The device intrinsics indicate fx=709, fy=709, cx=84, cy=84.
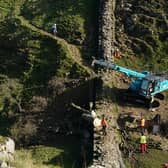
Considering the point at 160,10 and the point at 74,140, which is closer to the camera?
the point at 74,140

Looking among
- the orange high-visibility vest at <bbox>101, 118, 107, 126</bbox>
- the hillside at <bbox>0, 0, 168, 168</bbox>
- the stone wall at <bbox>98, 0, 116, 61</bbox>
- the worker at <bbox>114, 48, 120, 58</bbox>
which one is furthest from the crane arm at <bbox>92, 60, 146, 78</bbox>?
the orange high-visibility vest at <bbox>101, 118, 107, 126</bbox>

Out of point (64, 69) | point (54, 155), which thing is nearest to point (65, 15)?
point (64, 69)

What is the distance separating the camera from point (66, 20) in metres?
64.6

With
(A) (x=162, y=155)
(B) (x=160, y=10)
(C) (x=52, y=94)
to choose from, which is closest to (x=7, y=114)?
(C) (x=52, y=94)

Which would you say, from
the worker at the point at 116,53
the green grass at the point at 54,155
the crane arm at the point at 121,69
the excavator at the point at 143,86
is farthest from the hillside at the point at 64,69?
the crane arm at the point at 121,69

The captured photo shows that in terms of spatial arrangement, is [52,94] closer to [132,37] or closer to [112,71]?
[112,71]

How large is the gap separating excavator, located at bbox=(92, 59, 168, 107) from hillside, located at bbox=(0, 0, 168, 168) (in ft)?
2.38

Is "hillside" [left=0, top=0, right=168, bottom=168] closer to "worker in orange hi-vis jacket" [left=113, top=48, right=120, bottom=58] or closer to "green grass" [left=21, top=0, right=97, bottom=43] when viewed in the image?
"green grass" [left=21, top=0, right=97, bottom=43]

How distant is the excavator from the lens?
54.6 meters

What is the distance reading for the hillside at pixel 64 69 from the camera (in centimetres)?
5131

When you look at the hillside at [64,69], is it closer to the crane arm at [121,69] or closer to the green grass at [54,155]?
the green grass at [54,155]

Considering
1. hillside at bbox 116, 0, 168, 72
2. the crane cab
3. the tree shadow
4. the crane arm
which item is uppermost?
hillside at bbox 116, 0, 168, 72

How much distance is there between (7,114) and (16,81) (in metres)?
3.97

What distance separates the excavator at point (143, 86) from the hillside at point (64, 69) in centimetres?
72
